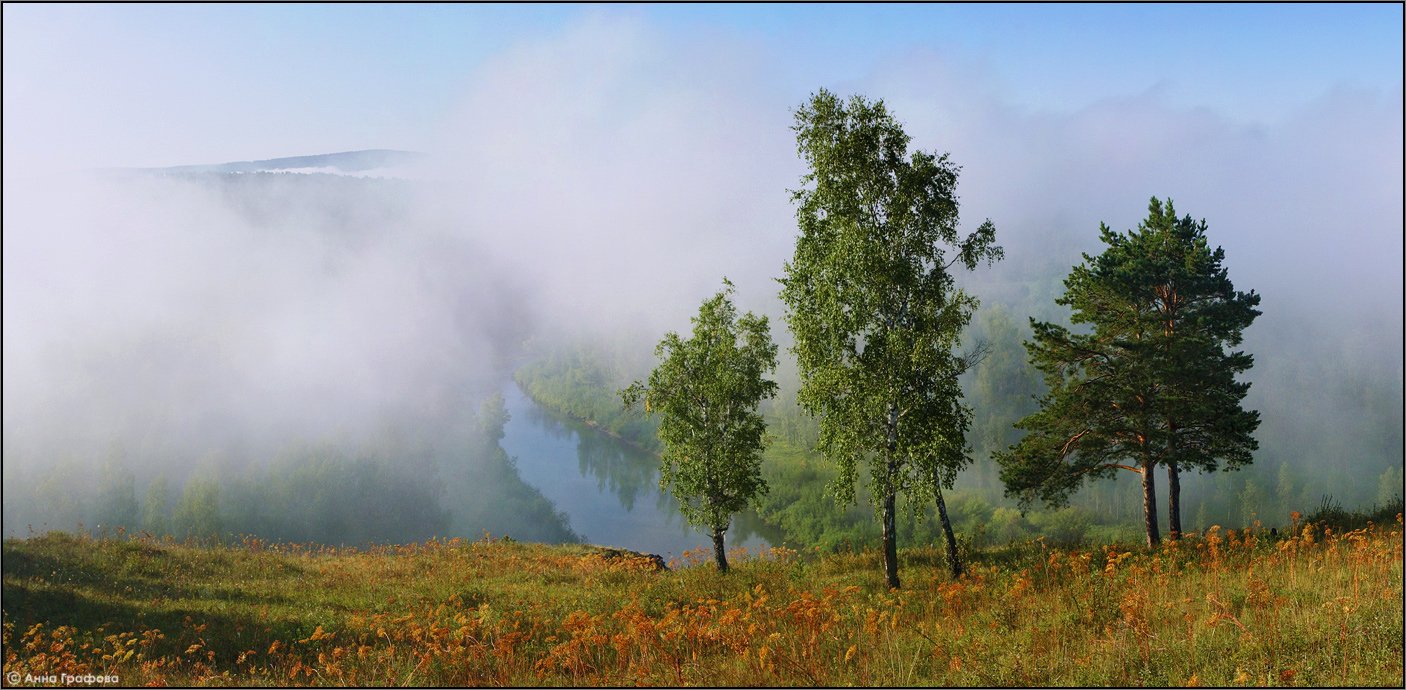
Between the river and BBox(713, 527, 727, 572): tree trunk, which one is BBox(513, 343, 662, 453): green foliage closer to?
the river

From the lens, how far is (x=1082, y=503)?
11494 cm

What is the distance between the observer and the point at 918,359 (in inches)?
639

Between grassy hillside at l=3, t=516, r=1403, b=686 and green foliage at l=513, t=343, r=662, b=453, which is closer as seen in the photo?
grassy hillside at l=3, t=516, r=1403, b=686

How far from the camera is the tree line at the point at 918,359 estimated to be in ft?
54.7

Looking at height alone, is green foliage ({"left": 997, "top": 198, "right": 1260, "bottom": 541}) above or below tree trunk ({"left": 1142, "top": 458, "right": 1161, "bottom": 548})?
above

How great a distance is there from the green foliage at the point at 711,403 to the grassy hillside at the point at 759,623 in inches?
135

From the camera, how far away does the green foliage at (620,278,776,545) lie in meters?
22.6

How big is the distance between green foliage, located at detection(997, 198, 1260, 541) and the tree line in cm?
6

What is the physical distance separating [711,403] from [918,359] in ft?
27.3

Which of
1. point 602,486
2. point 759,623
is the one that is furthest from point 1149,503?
point 602,486

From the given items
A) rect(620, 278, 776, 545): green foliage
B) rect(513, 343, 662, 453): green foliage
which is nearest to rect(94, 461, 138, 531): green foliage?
rect(620, 278, 776, 545): green foliage

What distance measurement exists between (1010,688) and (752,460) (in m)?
15.8

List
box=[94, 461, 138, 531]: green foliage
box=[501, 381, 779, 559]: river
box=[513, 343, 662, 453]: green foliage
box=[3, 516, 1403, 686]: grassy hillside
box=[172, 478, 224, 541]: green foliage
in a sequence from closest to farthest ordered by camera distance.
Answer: box=[3, 516, 1403, 686]: grassy hillside, box=[94, 461, 138, 531]: green foliage, box=[172, 478, 224, 541]: green foliage, box=[501, 381, 779, 559]: river, box=[513, 343, 662, 453]: green foliage

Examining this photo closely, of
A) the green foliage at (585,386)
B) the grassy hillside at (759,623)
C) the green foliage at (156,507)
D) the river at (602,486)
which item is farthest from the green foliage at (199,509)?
the green foliage at (585,386)
